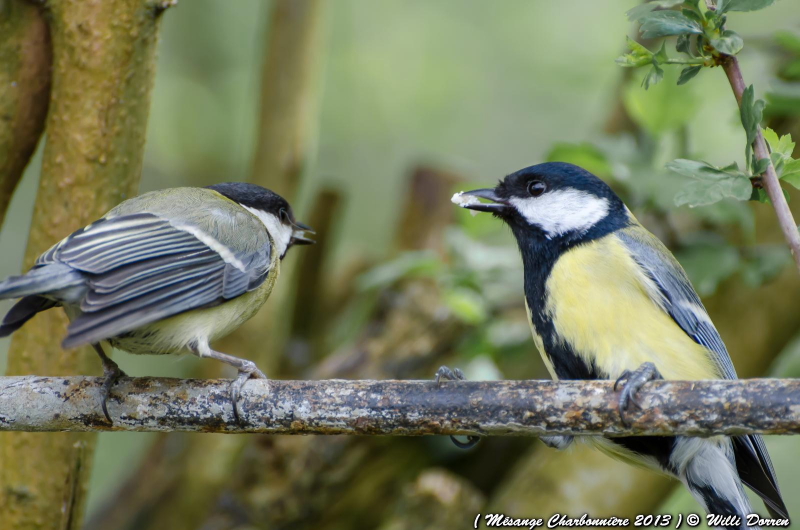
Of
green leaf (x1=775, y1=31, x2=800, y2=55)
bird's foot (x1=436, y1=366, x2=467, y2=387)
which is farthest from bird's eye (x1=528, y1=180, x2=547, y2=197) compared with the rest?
green leaf (x1=775, y1=31, x2=800, y2=55)

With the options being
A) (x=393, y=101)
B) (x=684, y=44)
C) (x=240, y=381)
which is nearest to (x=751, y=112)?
(x=684, y=44)

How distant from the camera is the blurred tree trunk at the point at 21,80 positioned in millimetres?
1939

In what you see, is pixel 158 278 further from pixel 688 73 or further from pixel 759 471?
pixel 759 471

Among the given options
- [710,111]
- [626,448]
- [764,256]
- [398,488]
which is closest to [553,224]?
[626,448]

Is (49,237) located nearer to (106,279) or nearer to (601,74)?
(106,279)

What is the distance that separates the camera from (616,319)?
1729 mm

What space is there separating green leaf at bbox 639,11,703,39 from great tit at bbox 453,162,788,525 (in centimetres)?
63

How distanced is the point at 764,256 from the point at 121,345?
6.94 ft

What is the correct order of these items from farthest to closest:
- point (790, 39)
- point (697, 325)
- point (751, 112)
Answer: point (790, 39) < point (697, 325) < point (751, 112)

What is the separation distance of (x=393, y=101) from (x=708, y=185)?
11.6ft

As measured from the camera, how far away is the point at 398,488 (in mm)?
3113

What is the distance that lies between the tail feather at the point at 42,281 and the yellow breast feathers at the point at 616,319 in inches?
44.1

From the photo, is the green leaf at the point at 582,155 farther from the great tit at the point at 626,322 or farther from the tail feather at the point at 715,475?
the tail feather at the point at 715,475

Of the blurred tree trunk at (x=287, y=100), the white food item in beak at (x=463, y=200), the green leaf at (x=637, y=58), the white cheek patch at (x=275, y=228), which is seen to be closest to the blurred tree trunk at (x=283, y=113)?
the blurred tree trunk at (x=287, y=100)
